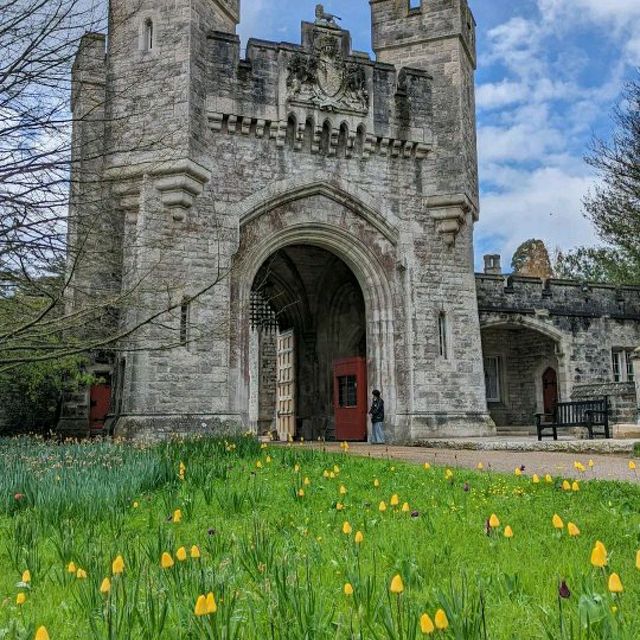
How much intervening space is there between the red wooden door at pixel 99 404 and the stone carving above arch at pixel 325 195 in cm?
531

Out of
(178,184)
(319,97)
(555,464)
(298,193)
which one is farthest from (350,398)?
(555,464)

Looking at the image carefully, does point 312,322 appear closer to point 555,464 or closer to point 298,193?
point 298,193

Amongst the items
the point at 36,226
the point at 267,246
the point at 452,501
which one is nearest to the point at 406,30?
the point at 267,246

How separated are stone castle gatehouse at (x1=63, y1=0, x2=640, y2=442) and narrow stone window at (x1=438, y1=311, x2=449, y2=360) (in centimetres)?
4

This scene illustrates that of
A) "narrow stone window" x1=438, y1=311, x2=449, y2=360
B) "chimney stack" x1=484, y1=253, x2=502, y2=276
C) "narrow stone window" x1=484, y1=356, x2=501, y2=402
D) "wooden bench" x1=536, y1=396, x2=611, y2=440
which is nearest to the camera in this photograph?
"wooden bench" x1=536, y1=396, x2=611, y2=440

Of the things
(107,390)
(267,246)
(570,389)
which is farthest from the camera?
(570,389)

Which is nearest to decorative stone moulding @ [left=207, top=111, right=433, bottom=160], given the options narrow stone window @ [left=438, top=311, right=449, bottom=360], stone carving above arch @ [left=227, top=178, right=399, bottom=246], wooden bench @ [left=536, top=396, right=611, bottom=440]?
stone carving above arch @ [left=227, top=178, right=399, bottom=246]

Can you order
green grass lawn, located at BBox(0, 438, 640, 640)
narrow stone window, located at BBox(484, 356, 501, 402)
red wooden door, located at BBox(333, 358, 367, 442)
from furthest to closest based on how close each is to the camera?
narrow stone window, located at BBox(484, 356, 501, 402)
red wooden door, located at BBox(333, 358, 367, 442)
green grass lawn, located at BBox(0, 438, 640, 640)

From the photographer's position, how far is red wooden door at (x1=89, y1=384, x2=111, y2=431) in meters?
16.0

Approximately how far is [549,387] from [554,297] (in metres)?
3.32

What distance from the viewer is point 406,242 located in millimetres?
15320

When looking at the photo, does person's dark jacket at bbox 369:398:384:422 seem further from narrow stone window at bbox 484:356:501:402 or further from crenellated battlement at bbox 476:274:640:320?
narrow stone window at bbox 484:356:501:402

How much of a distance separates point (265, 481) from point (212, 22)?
38.6 feet

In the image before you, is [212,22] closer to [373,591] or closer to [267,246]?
[267,246]
